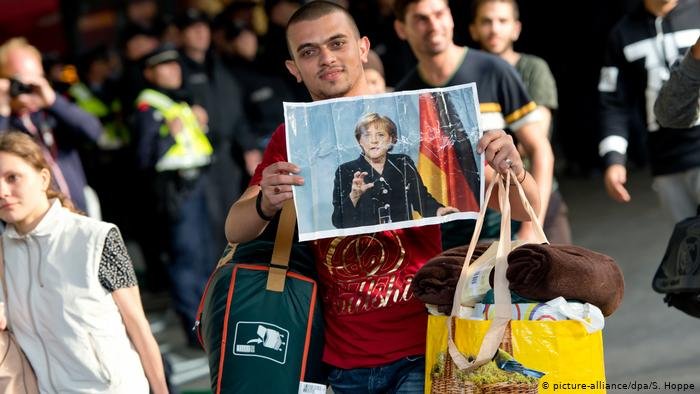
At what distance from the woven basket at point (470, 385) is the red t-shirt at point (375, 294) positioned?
356 mm

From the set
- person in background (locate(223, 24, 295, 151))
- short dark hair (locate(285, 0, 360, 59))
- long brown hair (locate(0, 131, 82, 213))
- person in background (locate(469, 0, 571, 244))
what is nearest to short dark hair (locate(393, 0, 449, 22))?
person in background (locate(469, 0, 571, 244))

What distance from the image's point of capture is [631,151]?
14773mm

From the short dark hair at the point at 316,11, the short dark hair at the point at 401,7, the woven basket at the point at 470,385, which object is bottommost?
the woven basket at the point at 470,385

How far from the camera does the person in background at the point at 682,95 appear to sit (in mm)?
5434

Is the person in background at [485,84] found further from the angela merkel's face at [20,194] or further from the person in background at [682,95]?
the angela merkel's face at [20,194]

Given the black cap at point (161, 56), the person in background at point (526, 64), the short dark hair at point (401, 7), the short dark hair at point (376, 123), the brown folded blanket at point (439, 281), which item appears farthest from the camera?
the black cap at point (161, 56)

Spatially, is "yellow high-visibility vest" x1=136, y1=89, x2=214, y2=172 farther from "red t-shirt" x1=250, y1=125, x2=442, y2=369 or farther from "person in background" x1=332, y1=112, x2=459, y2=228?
"person in background" x1=332, y1=112, x2=459, y2=228

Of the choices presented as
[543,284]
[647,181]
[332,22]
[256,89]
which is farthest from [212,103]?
[543,284]

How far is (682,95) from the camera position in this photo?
5633 millimetres

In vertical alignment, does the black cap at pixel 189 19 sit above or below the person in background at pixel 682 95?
above

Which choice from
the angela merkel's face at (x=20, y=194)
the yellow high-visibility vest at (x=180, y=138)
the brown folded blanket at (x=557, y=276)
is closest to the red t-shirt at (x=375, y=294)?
the brown folded blanket at (x=557, y=276)

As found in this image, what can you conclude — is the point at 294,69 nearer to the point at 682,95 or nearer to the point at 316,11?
the point at 316,11

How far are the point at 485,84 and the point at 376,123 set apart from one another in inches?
84.0

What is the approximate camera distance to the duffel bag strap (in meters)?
4.26
